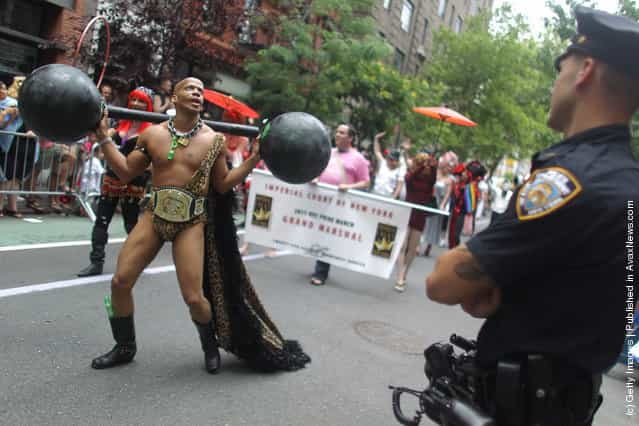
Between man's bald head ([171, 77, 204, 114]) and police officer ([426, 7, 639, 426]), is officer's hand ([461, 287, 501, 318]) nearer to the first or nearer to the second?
police officer ([426, 7, 639, 426])

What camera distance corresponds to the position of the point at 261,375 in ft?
12.8

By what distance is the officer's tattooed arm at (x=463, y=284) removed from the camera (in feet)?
4.91

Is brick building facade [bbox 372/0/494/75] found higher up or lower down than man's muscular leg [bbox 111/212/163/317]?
higher up

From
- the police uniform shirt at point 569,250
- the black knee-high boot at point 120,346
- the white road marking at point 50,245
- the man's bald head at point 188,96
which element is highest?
the man's bald head at point 188,96

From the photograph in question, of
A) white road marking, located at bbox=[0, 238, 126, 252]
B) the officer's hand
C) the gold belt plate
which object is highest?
the officer's hand

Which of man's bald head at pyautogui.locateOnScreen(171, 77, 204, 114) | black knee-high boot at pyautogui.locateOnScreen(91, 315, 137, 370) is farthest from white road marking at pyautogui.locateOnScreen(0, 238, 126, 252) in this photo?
man's bald head at pyautogui.locateOnScreen(171, 77, 204, 114)

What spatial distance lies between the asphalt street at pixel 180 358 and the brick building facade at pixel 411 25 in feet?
63.7

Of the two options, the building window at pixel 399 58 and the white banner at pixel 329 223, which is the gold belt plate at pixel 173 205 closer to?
the white banner at pixel 329 223

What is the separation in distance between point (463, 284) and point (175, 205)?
7.80ft

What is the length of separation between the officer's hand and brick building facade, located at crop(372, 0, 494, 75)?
23019 mm

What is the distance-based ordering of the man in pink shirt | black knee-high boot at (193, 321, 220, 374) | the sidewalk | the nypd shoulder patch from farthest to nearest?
the sidewalk < the man in pink shirt < black knee-high boot at (193, 321, 220, 374) < the nypd shoulder patch

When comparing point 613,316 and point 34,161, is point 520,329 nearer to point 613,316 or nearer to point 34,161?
point 613,316

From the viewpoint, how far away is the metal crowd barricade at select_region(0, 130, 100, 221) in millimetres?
8023

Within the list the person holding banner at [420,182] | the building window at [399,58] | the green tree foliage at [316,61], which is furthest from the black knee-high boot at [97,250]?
the building window at [399,58]
